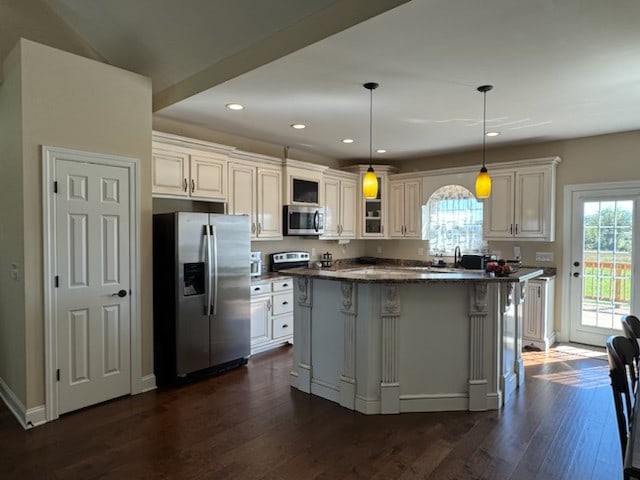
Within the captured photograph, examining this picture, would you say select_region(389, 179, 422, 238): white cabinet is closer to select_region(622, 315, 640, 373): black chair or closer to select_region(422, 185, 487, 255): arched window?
select_region(422, 185, 487, 255): arched window

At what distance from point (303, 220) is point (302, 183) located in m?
0.52

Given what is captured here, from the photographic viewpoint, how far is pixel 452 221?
6.05m

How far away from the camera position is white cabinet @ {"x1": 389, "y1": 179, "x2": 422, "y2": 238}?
617cm

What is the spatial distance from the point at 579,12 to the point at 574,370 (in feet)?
11.2

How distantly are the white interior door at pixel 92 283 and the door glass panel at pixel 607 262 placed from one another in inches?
209

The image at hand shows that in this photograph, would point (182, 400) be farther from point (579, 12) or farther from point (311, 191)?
point (579, 12)

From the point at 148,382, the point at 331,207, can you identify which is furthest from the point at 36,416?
the point at 331,207

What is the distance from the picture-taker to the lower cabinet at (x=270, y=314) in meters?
4.59

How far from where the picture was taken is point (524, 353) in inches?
185

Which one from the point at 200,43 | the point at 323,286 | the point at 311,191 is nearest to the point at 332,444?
the point at 323,286

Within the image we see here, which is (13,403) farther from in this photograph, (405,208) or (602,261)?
(602,261)

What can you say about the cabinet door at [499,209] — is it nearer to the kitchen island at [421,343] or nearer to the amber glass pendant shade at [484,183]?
the amber glass pendant shade at [484,183]

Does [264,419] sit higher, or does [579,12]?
[579,12]

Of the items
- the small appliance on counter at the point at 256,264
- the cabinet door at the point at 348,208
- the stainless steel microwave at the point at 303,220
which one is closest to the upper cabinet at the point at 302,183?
the stainless steel microwave at the point at 303,220
